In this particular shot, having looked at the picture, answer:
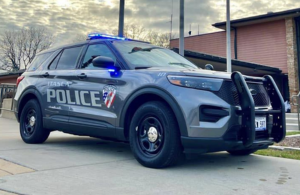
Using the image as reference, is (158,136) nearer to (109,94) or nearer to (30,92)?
(109,94)

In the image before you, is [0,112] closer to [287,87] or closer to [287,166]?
[287,166]

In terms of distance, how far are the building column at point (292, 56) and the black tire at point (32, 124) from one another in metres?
17.4

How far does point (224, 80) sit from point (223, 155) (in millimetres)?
1780

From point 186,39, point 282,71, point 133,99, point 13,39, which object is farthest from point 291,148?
point 13,39

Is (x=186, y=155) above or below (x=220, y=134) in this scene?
below

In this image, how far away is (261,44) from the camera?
71.1ft

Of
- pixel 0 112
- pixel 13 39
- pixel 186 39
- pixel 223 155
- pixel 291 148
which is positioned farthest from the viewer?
pixel 13 39

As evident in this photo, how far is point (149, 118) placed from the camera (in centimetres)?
432

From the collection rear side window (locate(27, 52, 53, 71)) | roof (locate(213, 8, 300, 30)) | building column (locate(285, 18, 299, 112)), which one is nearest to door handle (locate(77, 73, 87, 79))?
rear side window (locate(27, 52, 53, 71))

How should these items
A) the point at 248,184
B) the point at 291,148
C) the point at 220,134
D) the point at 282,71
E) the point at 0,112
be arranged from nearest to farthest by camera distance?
1. the point at 248,184
2. the point at 220,134
3. the point at 291,148
4. the point at 0,112
5. the point at 282,71

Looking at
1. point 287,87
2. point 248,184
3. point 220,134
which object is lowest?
point 248,184

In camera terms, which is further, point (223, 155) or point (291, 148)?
point (291, 148)

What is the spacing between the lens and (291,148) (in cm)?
621

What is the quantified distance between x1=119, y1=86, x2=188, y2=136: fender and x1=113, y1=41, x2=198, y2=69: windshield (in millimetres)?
515
